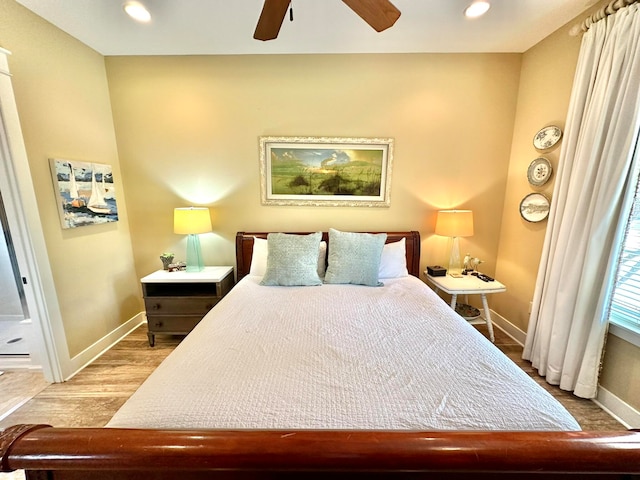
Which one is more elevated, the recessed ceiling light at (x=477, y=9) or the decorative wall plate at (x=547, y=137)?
the recessed ceiling light at (x=477, y=9)

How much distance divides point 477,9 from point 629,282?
2125mm

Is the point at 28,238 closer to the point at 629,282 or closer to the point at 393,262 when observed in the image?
the point at 393,262

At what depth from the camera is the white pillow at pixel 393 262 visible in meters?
2.48

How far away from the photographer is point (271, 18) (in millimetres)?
1346

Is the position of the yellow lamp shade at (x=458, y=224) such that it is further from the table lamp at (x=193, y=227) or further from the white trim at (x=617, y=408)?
the table lamp at (x=193, y=227)

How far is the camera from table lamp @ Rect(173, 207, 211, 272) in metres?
2.52

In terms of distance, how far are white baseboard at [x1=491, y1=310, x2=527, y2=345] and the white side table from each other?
0.93 ft

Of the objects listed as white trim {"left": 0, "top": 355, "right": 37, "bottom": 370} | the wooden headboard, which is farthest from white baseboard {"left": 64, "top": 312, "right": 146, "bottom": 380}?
the wooden headboard

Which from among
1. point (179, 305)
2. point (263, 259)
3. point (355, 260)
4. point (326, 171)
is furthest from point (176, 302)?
point (326, 171)

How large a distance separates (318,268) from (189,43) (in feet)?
7.73

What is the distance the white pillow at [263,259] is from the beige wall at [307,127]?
1.21ft

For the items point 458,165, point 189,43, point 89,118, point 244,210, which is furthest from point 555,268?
point 89,118

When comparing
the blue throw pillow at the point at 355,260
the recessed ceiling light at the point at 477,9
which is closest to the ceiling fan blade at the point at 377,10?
the recessed ceiling light at the point at 477,9

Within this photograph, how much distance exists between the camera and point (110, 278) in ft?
8.51
